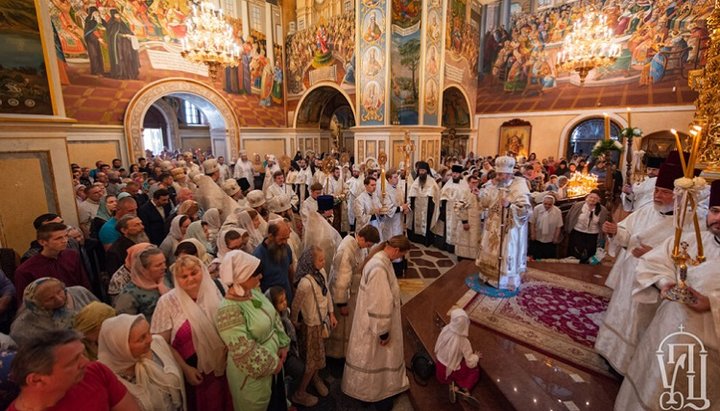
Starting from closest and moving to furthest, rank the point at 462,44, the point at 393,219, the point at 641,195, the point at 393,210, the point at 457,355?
the point at 457,355 → the point at 641,195 → the point at 393,210 → the point at 393,219 → the point at 462,44

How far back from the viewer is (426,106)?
12992mm

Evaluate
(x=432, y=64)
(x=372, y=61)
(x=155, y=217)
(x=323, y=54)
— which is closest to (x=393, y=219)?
(x=155, y=217)

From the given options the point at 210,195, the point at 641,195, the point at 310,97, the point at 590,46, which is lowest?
the point at 210,195

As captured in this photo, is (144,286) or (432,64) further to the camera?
(432,64)

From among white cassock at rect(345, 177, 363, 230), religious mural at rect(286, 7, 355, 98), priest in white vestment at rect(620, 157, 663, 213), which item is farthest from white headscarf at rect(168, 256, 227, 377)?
religious mural at rect(286, 7, 355, 98)

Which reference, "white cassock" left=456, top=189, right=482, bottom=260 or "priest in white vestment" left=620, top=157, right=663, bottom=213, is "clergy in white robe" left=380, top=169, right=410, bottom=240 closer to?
"white cassock" left=456, top=189, right=482, bottom=260

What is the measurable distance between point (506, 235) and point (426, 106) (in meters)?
9.34

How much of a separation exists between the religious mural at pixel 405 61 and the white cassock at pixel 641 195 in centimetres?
823

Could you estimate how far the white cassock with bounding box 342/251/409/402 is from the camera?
2.73 m

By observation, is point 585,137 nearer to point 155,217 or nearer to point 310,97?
point 310,97

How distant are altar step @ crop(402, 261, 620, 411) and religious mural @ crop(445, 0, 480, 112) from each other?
13364mm

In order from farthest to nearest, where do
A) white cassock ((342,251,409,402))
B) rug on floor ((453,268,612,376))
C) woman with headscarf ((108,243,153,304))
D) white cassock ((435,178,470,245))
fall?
white cassock ((435,178,470,245)) < rug on floor ((453,268,612,376)) < white cassock ((342,251,409,402)) < woman with headscarf ((108,243,153,304))

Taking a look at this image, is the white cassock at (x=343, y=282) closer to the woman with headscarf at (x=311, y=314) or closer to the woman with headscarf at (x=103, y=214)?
the woman with headscarf at (x=311, y=314)

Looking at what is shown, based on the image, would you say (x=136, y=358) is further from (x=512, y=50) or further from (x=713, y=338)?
(x=512, y=50)
